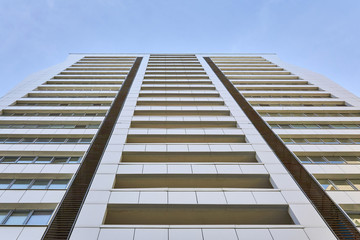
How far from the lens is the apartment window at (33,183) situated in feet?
36.6

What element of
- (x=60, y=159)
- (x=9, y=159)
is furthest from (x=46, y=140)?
(x=60, y=159)

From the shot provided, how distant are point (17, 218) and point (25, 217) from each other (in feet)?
0.95

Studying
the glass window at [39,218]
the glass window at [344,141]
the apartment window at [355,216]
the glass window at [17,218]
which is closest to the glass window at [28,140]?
Result: the glass window at [17,218]

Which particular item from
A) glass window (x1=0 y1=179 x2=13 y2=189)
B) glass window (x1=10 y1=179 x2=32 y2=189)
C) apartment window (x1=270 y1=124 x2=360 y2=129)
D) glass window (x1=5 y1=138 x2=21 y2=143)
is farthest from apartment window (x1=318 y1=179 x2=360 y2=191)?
glass window (x1=5 y1=138 x2=21 y2=143)

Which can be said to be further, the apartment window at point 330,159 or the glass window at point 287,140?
the glass window at point 287,140

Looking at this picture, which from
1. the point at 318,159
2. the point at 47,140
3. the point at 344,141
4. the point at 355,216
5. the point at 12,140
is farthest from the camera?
the point at 344,141

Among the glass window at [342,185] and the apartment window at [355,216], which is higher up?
the glass window at [342,185]

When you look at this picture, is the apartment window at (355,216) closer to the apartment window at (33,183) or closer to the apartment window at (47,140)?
the apartment window at (33,183)

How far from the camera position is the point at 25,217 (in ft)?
31.1

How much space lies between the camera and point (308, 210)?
375 inches

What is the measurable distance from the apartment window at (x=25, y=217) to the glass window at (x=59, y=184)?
1.51 meters

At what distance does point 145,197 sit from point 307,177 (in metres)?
8.22

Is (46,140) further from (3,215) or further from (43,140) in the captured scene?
(3,215)

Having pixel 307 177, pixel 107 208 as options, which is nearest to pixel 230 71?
pixel 307 177
